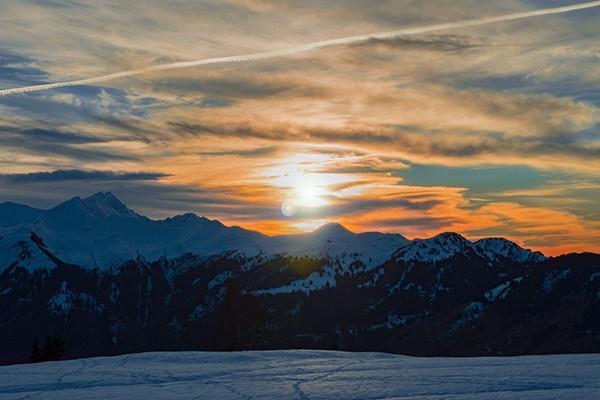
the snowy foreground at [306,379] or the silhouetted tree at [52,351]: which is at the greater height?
the snowy foreground at [306,379]

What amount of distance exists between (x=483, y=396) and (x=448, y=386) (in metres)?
1.87

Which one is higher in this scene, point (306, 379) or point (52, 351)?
point (306, 379)

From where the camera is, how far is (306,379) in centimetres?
1767

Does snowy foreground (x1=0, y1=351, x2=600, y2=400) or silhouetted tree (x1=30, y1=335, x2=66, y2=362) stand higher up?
snowy foreground (x1=0, y1=351, x2=600, y2=400)

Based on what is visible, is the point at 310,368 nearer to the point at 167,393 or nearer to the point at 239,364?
the point at 239,364

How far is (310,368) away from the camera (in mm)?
20656

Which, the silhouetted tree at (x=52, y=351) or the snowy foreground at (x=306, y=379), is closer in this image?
the snowy foreground at (x=306, y=379)

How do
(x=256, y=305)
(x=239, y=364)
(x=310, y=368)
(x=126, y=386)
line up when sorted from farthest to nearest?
(x=256, y=305) < (x=239, y=364) < (x=310, y=368) < (x=126, y=386)

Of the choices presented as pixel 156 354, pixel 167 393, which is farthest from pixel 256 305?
pixel 167 393

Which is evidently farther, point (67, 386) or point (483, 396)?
point (67, 386)

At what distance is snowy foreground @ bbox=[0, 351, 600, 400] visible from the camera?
1466 cm

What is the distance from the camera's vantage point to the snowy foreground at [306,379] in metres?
14.7

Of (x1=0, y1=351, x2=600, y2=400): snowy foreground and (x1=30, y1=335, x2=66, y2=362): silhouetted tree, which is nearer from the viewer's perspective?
(x1=0, y1=351, x2=600, y2=400): snowy foreground

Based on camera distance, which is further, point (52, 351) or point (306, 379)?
point (52, 351)
